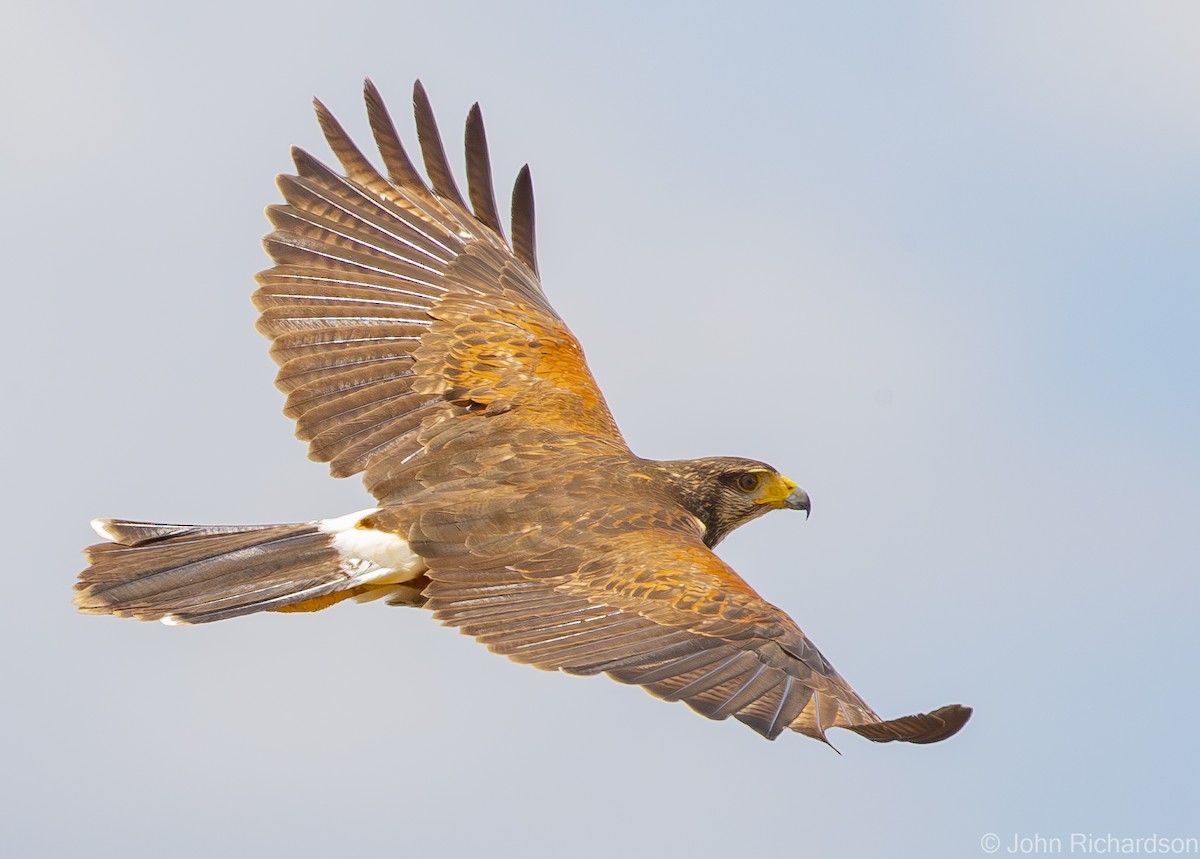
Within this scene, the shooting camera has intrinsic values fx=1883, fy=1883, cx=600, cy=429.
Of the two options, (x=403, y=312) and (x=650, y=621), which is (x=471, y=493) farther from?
(x=403, y=312)

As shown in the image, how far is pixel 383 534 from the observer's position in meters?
10.9

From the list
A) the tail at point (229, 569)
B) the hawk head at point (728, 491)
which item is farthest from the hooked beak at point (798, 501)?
the tail at point (229, 569)

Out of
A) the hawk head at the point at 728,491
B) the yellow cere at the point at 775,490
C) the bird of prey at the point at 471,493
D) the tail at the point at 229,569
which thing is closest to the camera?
the bird of prey at the point at 471,493

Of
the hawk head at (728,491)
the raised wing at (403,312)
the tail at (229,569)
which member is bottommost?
the tail at (229,569)

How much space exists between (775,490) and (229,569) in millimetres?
3499

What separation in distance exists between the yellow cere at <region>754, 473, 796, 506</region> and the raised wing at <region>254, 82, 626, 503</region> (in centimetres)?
96

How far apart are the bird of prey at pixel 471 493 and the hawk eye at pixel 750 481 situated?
17mm

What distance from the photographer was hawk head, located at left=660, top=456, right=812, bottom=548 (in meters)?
11.8

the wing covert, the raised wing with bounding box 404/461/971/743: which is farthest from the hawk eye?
the wing covert

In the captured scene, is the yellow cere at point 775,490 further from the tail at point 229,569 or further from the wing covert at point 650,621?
the tail at point 229,569

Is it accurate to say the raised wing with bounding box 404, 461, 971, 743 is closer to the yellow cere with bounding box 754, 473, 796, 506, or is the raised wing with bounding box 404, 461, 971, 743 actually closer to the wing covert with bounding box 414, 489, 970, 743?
the wing covert with bounding box 414, 489, 970, 743

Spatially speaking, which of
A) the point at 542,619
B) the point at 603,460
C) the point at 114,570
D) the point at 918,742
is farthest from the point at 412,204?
the point at 918,742

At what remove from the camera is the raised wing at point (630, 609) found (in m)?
9.01

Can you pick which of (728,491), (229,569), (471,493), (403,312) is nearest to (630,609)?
(471,493)
